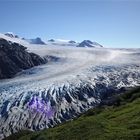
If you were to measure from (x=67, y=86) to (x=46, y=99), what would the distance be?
5.82m

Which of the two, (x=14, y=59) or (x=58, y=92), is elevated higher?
(x=14, y=59)

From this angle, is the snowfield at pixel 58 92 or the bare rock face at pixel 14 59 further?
the bare rock face at pixel 14 59

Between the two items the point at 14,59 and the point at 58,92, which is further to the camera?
the point at 14,59

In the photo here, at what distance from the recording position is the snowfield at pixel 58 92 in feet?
178

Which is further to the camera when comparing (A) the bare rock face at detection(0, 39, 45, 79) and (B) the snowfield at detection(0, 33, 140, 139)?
(A) the bare rock face at detection(0, 39, 45, 79)

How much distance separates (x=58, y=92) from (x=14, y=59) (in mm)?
47316

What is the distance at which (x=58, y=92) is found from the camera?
61625 millimetres

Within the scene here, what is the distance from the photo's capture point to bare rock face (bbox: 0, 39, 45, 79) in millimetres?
99250

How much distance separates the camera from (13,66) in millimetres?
101250

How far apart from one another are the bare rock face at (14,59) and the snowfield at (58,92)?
15892 millimetres

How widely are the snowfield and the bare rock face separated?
52.1ft

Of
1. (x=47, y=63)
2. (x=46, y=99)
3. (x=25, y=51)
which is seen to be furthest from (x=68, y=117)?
(x=25, y=51)

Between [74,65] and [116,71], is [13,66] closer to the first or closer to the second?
[74,65]

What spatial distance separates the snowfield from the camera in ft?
178
